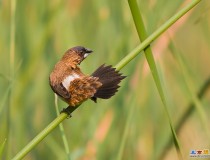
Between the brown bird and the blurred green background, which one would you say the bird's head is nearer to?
the brown bird

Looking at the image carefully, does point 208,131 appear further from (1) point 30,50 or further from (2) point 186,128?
(1) point 30,50

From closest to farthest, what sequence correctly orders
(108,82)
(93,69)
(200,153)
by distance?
(108,82) < (200,153) < (93,69)

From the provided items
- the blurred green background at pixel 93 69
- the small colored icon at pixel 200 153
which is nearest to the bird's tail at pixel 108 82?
the blurred green background at pixel 93 69

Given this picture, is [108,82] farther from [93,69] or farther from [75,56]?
[93,69]

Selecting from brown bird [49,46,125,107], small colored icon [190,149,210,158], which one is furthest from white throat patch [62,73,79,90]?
small colored icon [190,149,210,158]

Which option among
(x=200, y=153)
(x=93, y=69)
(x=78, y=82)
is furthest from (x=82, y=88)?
(x=93, y=69)

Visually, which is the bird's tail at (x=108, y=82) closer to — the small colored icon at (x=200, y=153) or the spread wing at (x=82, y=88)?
the spread wing at (x=82, y=88)
